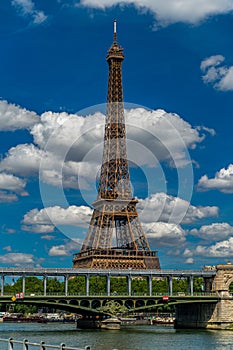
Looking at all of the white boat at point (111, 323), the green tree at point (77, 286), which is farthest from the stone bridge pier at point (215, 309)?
the green tree at point (77, 286)

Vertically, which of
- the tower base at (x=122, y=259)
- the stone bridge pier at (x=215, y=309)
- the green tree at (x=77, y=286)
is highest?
the tower base at (x=122, y=259)

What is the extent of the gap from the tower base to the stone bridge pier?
31.4 m

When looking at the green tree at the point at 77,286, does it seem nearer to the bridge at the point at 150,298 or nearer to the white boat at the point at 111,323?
the bridge at the point at 150,298

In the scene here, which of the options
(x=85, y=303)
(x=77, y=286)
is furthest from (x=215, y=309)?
(x=77, y=286)

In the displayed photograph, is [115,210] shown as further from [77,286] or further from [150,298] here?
[150,298]

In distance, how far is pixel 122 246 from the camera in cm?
17938

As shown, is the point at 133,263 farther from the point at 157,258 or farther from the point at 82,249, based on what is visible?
the point at 82,249

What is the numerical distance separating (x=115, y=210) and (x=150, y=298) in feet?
186

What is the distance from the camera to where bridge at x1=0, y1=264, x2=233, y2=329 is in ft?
399

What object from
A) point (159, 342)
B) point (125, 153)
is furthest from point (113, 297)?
point (125, 153)

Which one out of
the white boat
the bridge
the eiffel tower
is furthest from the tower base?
the white boat

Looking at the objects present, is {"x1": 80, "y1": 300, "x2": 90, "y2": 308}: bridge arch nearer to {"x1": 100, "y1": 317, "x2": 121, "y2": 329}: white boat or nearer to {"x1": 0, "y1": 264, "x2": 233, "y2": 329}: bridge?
{"x1": 0, "y1": 264, "x2": 233, "y2": 329}: bridge

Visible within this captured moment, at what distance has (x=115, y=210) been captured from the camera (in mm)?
180500

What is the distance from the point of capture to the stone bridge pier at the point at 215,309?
12713 centimetres
